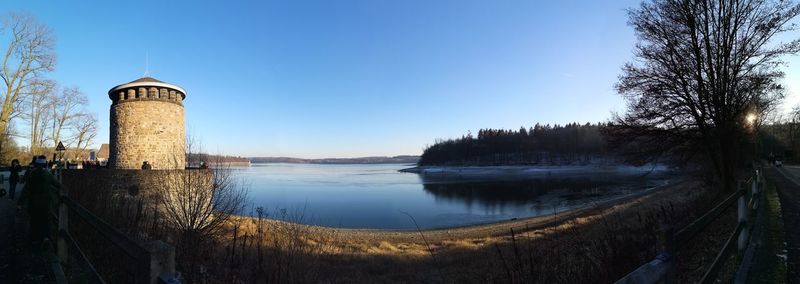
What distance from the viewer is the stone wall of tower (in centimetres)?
1861

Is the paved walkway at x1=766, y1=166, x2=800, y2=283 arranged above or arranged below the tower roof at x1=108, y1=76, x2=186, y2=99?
below

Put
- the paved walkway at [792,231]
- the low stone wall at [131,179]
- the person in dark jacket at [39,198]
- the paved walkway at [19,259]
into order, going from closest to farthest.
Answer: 1. the paved walkway at [792,231]
2. the paved walkway at [19,259]
3. the person in dark jacket at [39,198]
4. the low stone wall at [131,179]

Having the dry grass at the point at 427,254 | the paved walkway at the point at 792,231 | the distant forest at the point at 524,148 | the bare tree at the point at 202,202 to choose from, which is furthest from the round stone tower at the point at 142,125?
the distant forest at the point at 524,148

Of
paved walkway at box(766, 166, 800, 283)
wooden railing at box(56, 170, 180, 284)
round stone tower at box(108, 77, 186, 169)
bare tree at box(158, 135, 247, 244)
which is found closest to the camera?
wooden railing at box(56, 170, 180, 284)

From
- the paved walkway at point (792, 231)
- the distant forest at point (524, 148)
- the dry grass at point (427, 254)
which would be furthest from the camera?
the distant forest at point (524, 148)

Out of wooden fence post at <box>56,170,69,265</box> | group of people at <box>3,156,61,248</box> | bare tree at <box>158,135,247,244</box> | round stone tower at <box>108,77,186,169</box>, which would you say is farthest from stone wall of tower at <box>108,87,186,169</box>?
wooden fence post at <box>56,170,69,265</box>

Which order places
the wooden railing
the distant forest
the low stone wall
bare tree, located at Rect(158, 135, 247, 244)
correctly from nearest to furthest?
the wooden railing < bare tree, located at Rect(158, 135, 247, 244) < the low stone wall < the distant forest

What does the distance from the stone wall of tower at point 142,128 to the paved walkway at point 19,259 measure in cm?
1092

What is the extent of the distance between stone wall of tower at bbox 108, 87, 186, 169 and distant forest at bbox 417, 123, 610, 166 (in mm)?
99526

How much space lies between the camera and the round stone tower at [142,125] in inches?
733

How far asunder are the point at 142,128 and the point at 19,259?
1470 centimetres

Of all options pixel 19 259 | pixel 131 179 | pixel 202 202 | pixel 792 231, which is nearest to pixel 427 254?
pixel 202 202

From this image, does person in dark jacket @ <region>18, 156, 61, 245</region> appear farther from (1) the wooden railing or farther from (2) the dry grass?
(2) the dry grass

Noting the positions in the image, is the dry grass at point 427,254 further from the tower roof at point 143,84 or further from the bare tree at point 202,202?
the tower roof at point 143,84
